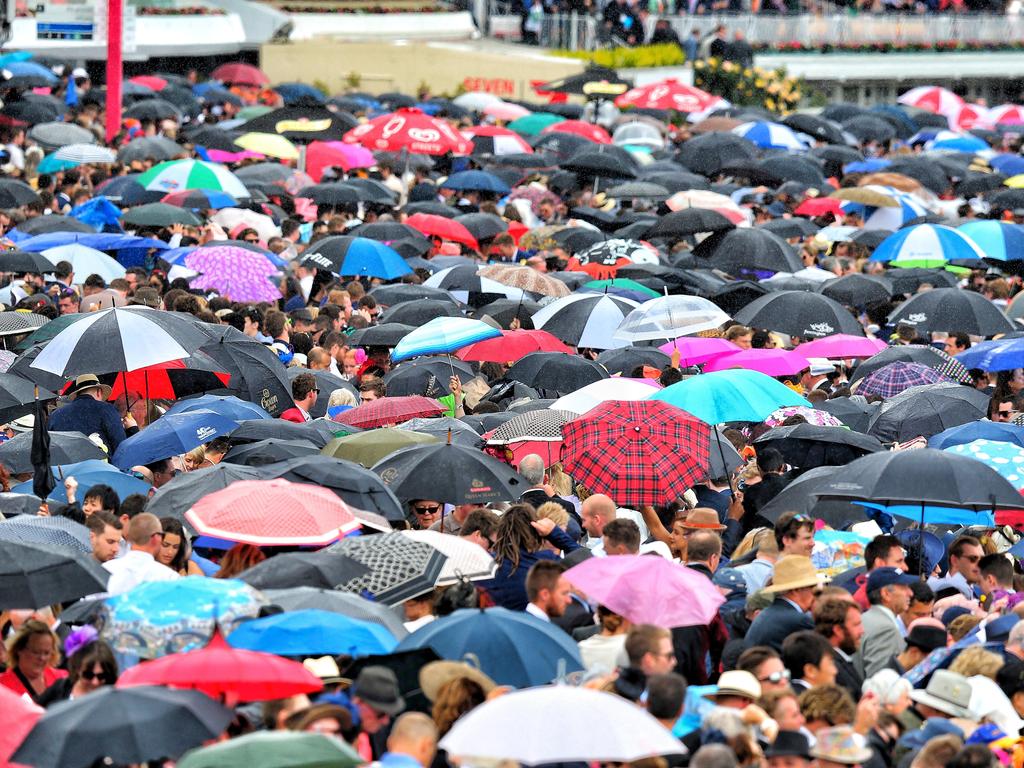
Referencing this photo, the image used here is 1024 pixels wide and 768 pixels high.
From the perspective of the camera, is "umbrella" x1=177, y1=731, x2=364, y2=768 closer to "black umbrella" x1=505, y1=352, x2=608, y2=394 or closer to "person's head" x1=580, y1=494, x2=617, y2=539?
"person's head" x1=580, y1=494, x2=617, y2=539

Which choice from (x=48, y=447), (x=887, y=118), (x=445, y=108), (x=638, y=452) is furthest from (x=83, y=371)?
(x=887, y=118)

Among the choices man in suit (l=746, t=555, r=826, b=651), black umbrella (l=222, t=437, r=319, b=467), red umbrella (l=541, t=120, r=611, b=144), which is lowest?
man in suit (l=746, t=555, r=826, b=651)

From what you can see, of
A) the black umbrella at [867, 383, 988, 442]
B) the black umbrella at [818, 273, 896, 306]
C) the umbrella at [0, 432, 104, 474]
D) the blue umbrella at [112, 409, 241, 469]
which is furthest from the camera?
the black umbrella at [818, 273, 896, 306]

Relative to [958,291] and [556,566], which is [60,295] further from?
[556,566]

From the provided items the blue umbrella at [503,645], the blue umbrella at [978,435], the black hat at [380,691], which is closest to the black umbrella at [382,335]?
the blue umbrella at [978,435]

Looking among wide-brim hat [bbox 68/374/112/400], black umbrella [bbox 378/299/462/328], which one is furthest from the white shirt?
black umbrella [bbox 378/299/462/328]

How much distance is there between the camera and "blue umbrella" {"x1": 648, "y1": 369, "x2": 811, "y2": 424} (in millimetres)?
12102

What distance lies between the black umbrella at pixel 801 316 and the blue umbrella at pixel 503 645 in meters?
8.39

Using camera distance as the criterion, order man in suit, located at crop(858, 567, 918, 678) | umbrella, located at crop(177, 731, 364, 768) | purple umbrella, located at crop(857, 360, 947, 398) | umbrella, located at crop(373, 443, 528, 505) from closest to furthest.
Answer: umbrella, located at crop(177, 731, 364, 768) < man in suit, located at crop(858, 567, 918, 678) < umbrella, located at crop(373, 443, 528, 505) < purple umbrella, located at crop(857, 360, 947, 398)

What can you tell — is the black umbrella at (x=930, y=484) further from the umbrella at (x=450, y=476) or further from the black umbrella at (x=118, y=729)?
the black umbrella at (x=118, y=729)

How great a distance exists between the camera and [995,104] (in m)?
50.9

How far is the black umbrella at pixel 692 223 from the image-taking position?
1986 cm

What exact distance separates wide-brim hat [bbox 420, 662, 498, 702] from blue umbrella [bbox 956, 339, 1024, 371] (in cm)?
806

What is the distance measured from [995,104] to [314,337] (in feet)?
125
